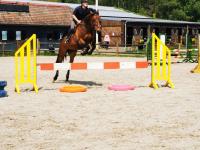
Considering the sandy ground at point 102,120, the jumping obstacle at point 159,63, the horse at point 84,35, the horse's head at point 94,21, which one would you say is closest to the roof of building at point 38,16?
the horse at point 84,35

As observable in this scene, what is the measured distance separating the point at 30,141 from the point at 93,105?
11.8 ft

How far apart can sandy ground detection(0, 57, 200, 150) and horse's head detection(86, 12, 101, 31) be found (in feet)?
6.02

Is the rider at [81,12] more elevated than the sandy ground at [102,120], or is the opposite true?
the rider at [81,12]

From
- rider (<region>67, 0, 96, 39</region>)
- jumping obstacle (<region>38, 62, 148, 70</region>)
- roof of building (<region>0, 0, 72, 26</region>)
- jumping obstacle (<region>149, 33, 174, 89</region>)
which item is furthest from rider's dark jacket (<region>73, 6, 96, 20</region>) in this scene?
roof of building (<region>0, 0, 72, 26</region>)

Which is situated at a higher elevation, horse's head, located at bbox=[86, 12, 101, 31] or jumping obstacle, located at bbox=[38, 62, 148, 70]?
horse's head, located at bbox=[86, 12, 101, 31]

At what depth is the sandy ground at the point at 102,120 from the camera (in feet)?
20.6

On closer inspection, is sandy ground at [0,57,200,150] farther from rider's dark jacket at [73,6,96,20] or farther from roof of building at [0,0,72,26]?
roof of building at [0,0,72,26]

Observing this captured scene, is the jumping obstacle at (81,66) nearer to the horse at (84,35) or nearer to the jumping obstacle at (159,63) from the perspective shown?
the horse at (84,35)

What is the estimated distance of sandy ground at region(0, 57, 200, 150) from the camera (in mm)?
6289

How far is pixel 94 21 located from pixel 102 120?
5.45 metres

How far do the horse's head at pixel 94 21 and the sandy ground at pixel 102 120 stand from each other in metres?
1.83

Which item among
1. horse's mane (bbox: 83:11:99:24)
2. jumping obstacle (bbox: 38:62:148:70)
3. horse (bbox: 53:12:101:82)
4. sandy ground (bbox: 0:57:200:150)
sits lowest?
sandy ground (bbox: 0:57:200:150)

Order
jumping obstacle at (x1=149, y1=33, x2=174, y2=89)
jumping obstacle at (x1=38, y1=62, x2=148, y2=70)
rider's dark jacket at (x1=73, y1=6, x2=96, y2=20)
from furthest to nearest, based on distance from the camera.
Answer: rider's dark jacket at (x1=73, y1=6, x2=96, y2=20)
jumping obstacle at (x1=149, y1=33, x2=174, y2=89)
jumping obstacle at (x1=38, y1=62, x2=148, y2=70)

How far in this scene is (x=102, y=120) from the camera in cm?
808
